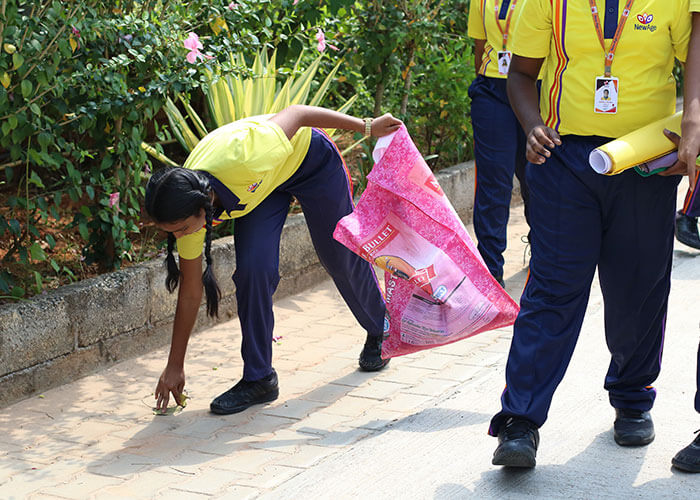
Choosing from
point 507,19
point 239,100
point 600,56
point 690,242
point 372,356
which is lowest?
point 372,356

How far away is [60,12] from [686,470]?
3.14m

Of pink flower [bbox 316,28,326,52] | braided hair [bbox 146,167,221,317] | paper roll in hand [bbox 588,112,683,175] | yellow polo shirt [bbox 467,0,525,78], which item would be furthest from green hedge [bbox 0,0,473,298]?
paper roll in hand [bbox 588,112,683,175]

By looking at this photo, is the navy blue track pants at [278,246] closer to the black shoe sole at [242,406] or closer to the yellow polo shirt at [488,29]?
the black shoe sole at [242,406]

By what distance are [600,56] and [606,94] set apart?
4.7 inches

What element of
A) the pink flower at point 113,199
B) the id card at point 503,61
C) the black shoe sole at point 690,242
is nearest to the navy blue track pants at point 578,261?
the id card at point 503,61

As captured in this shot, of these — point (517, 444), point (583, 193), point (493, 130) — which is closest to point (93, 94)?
point (493, 130)

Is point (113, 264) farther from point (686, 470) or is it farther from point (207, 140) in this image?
point (686, 470)

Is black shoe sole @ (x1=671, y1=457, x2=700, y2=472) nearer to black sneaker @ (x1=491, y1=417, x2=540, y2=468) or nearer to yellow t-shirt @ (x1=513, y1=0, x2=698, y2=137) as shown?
black sneaker @ (x1=491, y1=417, x2=540, y2=468)

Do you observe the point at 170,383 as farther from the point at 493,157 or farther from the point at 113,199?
the point at 493,157

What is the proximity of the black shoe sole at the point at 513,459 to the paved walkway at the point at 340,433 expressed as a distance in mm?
76

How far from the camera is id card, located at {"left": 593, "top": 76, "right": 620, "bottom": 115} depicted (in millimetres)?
3021

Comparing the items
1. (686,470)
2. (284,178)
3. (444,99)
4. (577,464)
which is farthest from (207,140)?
(444,99)

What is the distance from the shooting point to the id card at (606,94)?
3.02 m

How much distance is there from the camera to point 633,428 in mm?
3525
